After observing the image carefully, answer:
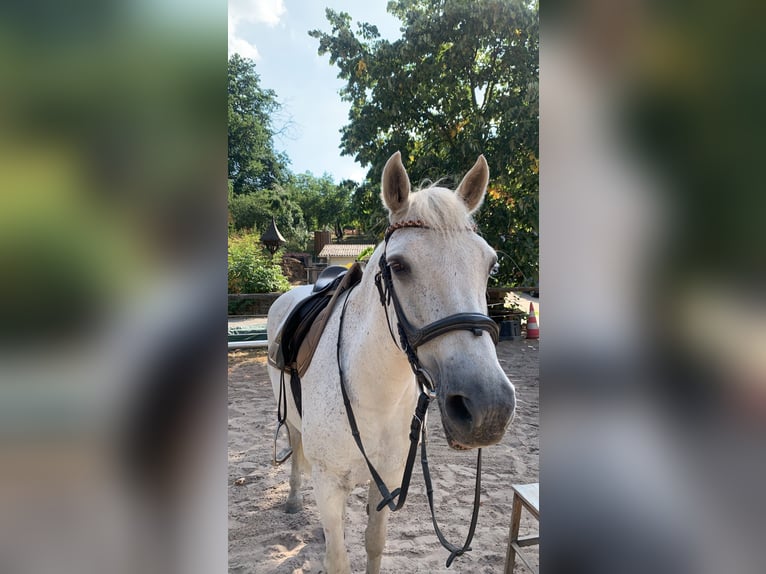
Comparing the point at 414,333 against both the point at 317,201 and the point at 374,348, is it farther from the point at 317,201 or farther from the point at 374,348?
the point at 317,201

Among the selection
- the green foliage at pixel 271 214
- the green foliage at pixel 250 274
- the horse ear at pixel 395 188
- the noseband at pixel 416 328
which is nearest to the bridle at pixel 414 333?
the noseband at pixel 416 328

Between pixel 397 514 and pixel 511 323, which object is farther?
pixel 511 323

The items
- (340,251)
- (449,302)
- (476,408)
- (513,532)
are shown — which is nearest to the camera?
(476,408)

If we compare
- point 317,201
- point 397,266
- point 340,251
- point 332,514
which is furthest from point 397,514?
point 317,201

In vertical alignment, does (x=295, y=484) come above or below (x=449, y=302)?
below

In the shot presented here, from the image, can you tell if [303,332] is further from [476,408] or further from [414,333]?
[476,408]

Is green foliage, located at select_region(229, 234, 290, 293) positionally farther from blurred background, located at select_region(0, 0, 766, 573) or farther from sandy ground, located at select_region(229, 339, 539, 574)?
blurred background, located at select_region(0, 0, 766, 573)

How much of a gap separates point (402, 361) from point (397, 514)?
203 cm

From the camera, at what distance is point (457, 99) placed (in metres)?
8.10

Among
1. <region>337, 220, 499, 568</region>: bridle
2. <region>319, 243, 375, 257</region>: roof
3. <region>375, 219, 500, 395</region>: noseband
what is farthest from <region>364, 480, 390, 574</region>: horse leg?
<region>319, 243, 375, 257</region>: roof

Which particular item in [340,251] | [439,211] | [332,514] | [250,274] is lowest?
[332,514]
